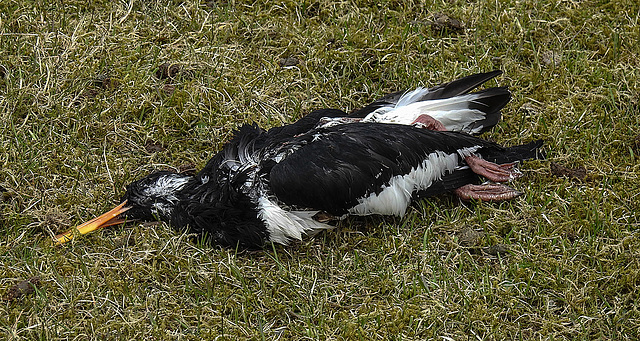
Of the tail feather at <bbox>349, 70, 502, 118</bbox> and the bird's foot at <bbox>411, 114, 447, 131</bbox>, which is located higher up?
the tail feather at <bbox>349, 70, 502, 118</bbox>

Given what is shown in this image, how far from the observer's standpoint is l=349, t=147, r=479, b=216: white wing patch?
4.61 metres

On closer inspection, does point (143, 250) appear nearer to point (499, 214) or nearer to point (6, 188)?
point (6, 188)

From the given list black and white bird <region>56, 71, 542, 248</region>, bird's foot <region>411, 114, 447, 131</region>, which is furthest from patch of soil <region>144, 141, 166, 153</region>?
bird's foot <region>411, 114, 447, 131</region>

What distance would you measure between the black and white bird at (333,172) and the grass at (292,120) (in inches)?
5.1

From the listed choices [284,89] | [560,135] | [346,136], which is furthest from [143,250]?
[560,135]

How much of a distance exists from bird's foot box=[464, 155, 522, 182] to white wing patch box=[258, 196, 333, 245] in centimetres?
104

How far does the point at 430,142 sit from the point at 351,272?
35.5 inches

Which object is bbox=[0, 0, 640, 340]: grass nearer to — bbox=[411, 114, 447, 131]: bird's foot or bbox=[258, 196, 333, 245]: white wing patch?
bbox=[258, 196, 333, 245]: white wing patch

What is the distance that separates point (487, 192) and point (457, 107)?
1.96ft

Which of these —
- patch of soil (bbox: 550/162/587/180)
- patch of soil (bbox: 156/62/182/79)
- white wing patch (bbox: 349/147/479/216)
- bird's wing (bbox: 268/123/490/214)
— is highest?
patch of soil (bbox: 156/62/182/79)

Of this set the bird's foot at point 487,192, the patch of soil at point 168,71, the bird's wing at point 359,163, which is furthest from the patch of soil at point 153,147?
the bird's foot at point 487,192

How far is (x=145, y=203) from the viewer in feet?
15.5

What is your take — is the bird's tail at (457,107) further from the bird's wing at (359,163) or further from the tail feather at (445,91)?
the bird's wing at (359,163)

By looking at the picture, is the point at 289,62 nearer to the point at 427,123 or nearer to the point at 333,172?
the point at 427,123
